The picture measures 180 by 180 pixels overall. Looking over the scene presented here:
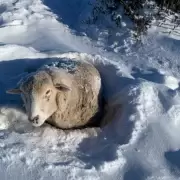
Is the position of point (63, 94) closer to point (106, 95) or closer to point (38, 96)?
point (38, 96)

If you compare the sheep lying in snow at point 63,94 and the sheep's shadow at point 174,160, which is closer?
the sheep's shadow at point 174,160

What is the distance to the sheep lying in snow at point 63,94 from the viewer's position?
4773 mm

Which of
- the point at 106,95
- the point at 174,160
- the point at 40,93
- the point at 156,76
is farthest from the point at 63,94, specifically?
the point at 174,160

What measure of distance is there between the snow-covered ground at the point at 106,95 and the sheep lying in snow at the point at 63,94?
9.7 inches

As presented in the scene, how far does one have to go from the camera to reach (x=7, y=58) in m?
6.30

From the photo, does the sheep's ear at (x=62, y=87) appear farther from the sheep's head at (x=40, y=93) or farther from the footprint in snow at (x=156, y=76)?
the footprint in snow at (x=156, y=76)

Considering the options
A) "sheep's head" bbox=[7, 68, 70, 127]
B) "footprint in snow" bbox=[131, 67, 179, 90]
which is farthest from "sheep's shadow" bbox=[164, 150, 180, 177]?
"sheep's head" bbox=[7, 68, 70, 127]

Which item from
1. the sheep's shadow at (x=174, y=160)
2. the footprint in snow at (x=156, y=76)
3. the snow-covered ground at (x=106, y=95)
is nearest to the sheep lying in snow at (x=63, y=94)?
the snow-covered ground at (x=106, y=95)

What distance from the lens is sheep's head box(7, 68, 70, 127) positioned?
15.5 ft

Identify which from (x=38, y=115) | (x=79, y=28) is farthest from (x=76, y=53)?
(x=38, y=115)

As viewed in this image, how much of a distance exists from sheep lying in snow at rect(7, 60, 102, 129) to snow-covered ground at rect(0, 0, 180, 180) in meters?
0.25

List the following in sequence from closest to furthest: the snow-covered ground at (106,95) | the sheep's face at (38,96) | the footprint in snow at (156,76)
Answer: the snow-covered ground at (106,95) → the sheep's face at (38,96) → the footprint in snow at (156,76)

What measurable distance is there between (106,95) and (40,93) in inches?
59.0

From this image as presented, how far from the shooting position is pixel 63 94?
5.26 meters
